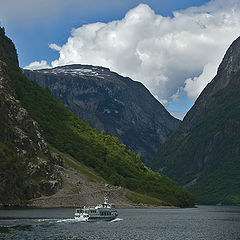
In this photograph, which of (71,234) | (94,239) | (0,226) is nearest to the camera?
(94,239)

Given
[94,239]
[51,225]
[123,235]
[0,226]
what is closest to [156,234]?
[123,235]

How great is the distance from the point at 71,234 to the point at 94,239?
11.4 metres

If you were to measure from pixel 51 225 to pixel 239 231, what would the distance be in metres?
62.8

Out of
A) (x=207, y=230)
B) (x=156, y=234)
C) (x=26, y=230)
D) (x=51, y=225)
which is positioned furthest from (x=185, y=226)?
(x=26, y=230)

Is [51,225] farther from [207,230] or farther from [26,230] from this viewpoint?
[207,230]

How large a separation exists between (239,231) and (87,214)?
64104 millimetres

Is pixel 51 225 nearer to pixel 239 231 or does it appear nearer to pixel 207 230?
Result: pixel 207 230

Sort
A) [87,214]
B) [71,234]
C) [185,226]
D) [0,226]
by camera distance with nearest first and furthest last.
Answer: [71,234], [0,226], [185,226], [87,214]

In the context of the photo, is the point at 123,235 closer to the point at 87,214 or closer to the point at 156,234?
the point at 156,234

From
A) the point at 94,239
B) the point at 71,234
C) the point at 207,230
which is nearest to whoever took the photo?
the point at 94,239

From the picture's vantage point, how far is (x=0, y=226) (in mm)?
146000

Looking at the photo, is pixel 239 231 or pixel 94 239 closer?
pixel 94 239

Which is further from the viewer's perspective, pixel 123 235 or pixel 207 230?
pixel 207 230

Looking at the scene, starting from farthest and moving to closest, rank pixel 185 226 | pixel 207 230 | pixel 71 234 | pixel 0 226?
pixel 185 226 → pixel 207 230 → pixel 0 226 → pixel 71 234
